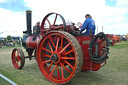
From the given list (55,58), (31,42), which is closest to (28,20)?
(31,42)

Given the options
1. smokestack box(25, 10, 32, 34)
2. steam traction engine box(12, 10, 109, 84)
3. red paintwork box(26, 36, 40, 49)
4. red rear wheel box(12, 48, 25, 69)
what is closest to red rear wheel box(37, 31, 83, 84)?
steam traction engine box(12, 10, 109, 84)

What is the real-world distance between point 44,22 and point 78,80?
209 cm

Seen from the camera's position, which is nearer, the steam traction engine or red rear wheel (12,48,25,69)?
the steam traction engine

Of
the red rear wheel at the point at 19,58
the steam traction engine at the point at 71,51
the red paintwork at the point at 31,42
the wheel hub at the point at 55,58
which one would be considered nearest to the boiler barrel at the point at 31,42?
A: the red paintwork at the point at 31,42

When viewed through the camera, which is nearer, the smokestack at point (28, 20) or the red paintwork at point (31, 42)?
the red paintwork at point (31, 42)

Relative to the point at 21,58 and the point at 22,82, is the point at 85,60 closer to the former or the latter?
the point at 22,82

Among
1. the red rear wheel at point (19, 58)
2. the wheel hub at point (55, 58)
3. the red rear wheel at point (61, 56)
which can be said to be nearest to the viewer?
the red rear wheel at point (61, 56)

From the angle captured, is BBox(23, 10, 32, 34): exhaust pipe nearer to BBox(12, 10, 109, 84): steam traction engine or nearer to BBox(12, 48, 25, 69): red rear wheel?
BBox(12, 48, 25, 69): red rear wheel

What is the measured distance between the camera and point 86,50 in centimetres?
343

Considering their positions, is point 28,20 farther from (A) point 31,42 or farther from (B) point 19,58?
(B) point 19,58

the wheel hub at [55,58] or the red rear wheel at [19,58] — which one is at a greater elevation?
the wheel hub at [55,58]

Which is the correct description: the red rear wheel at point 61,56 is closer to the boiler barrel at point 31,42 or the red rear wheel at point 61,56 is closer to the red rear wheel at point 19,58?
the boiler barrel at point 31,42

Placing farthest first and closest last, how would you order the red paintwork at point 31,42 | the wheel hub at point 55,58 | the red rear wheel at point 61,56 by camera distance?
the red paintwork at point 31,42 → the wheel hub at point 55,58 → the red rear wheel at point 61,56

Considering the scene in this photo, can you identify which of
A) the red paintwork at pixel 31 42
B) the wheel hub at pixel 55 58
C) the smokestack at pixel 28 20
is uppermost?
the smokestack at pixel 28 20
